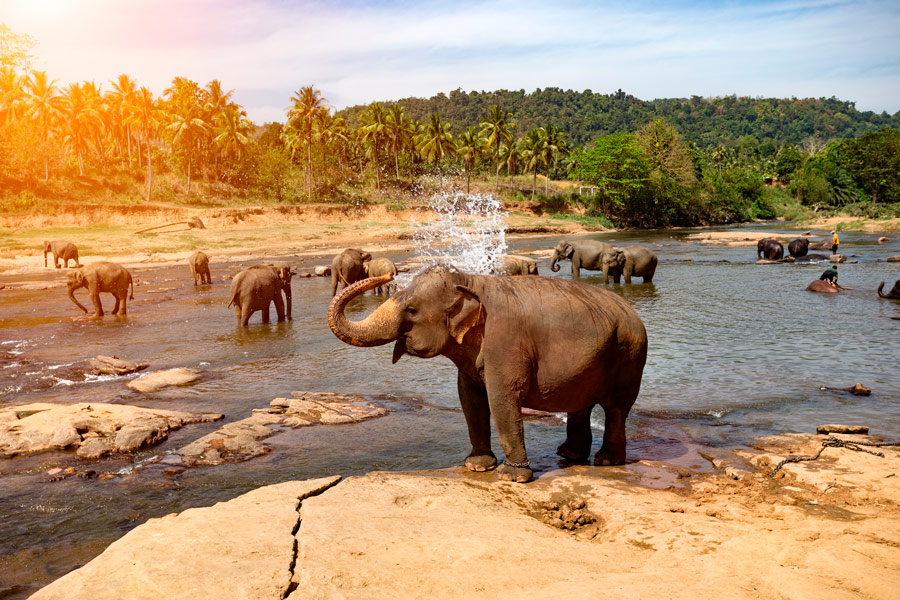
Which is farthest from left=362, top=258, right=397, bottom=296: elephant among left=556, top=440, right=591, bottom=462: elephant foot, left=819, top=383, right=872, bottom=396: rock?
left=556, top=440, right=591, bottom=462: elephant foot

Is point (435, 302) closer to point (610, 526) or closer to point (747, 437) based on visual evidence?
point (610, 526)

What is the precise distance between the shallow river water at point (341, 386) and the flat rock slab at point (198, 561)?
1.23 m

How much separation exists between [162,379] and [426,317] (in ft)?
23.7

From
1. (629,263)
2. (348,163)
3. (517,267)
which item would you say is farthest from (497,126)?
(517,267)

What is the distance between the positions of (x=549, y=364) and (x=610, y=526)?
1.61 metres

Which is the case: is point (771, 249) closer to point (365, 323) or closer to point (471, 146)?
point (365, 323)

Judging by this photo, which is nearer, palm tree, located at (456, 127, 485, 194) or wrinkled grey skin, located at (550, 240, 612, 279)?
wrinkled grey skin, located at (550, 240, 612, 279)

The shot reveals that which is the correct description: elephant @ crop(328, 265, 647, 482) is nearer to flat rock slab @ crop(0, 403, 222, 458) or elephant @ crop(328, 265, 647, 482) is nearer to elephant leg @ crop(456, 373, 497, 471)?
elephant leg @ crop(456, 373, 497, 471)

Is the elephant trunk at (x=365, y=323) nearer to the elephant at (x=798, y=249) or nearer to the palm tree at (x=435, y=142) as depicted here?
the elephant at (x=798, y=249)

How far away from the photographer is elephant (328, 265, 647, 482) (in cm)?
618

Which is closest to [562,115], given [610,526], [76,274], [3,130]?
[3,130]

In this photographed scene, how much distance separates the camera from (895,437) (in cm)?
788

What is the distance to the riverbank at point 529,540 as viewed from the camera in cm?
394

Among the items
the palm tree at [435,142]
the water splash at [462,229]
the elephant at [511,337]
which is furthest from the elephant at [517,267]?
the palm tree at [435,142]
